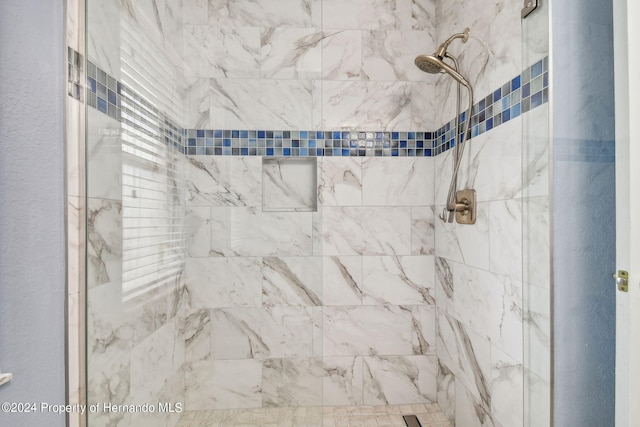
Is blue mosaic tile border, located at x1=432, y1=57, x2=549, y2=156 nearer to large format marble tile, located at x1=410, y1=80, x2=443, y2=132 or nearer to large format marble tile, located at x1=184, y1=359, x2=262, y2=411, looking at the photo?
large format marble tile, located at x1=410, y1=80, x2=443, y2=132

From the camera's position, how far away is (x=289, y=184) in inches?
72.4

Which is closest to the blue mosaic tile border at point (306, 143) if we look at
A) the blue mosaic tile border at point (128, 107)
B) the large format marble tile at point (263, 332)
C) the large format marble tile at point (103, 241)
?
the blue mosaic tile border at point (128, 107)

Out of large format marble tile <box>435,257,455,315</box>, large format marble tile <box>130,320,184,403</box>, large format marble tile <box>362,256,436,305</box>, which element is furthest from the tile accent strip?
large format marble tile <box>435,257,455,315</box>

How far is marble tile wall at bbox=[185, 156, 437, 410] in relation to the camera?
1.79 meters

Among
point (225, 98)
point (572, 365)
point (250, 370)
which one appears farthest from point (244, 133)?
point (572, 365)

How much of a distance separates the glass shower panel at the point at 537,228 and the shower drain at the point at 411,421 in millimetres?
822

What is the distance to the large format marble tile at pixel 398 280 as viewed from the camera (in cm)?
184

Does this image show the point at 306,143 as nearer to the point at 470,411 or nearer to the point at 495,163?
the point at 495,163

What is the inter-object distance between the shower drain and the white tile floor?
19mm

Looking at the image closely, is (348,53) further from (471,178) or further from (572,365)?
(572,365)

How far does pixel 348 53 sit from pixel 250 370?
174cm

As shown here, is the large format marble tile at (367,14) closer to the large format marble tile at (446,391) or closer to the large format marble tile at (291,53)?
the large format marble tile at (291,53)

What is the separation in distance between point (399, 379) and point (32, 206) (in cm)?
176

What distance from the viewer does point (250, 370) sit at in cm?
180
